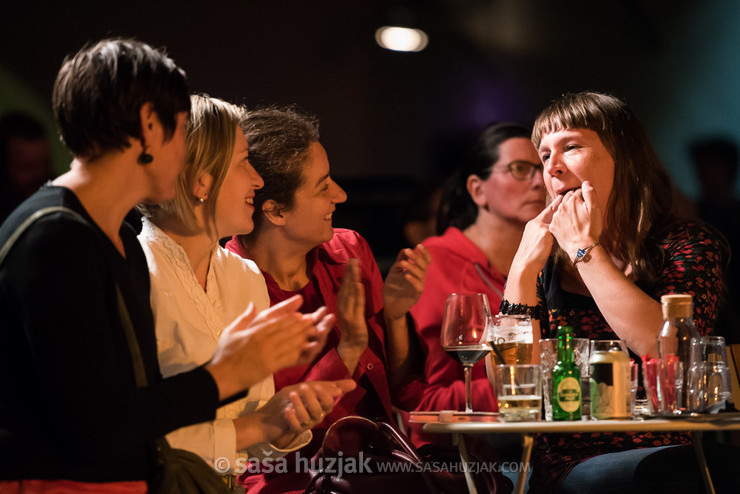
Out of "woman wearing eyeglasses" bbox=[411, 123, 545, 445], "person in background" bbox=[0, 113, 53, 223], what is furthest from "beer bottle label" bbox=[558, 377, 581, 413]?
"person in background" bbox=[0, 113, 53, 223]

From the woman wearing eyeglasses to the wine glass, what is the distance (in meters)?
1.21

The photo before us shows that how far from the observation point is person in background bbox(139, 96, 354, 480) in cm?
173

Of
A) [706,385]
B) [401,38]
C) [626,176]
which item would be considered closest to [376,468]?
[706,385]

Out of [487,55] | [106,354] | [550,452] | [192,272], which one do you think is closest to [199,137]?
[192,272]

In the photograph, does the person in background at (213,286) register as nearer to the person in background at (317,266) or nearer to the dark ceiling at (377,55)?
the person in background at (317,266)

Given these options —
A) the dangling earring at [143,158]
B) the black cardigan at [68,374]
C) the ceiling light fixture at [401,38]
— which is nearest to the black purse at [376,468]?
the black cardigan at [68,374]

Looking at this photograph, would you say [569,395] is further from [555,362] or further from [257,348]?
[257,348]

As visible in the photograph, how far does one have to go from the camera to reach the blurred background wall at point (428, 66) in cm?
434

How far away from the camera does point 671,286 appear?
6.84ft

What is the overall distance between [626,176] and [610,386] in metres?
0.83

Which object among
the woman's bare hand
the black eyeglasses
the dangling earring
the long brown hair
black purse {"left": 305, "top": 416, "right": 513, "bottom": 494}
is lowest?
black purse {"left": 305, "top": 416, "right": 513, "bottom": 494}

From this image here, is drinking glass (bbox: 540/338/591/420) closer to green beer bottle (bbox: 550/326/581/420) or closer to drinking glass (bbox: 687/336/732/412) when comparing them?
green beer bottle (bbox: 550/326/581/420)

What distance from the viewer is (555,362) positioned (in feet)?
6.04

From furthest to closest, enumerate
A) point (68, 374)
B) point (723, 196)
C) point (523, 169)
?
point (723, 196) < point (523, 169) < point (68, 374)
